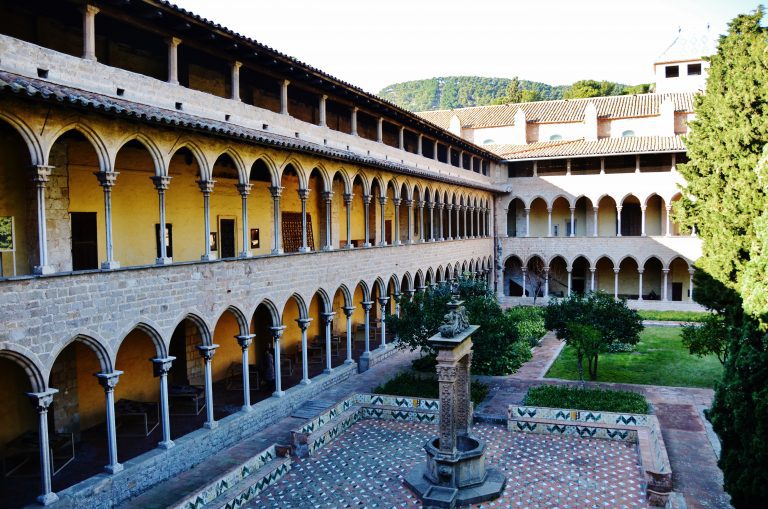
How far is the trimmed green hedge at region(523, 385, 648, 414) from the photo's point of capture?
1575cm

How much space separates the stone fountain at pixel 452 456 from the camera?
11.2 m

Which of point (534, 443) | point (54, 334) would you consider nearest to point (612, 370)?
point (534, 443)

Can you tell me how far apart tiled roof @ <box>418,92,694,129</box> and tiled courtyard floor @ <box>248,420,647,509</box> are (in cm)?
3013

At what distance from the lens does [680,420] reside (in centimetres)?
1528

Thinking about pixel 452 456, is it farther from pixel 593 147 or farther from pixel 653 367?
pixel 593 147

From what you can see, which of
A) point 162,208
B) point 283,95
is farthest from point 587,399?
point 283,95

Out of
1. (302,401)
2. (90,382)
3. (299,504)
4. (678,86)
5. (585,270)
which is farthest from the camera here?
(678,86)

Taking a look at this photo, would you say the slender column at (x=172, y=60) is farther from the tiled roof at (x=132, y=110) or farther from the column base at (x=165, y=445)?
the column base at (x=165, y=445)

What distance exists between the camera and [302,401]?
57.1ft

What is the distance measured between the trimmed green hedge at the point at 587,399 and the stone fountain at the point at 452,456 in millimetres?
4896

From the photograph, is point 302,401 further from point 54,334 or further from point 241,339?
point 54,334

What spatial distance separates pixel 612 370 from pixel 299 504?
13.3 meters

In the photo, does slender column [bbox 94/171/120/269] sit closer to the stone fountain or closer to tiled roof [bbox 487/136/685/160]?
the stone fountain

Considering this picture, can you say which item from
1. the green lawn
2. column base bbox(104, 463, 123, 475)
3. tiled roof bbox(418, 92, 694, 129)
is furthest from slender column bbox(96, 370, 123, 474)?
tiled roof bbox(418, 92, 694, 129)
